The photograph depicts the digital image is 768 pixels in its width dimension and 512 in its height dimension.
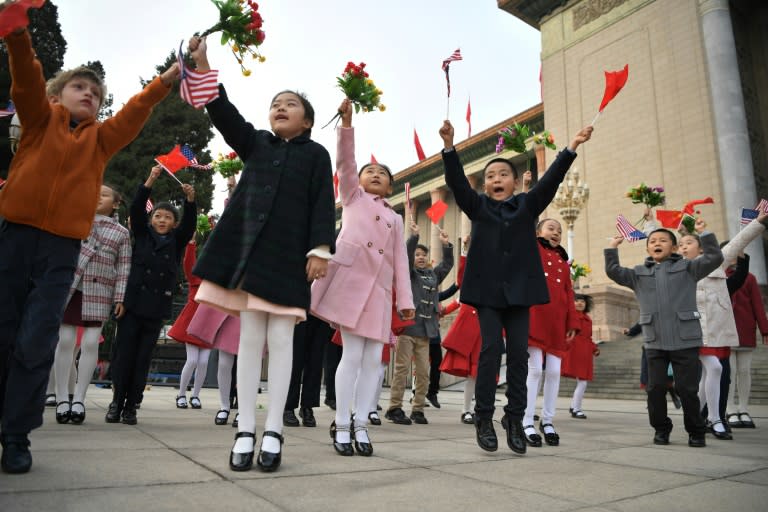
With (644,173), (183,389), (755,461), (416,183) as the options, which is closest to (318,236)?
(755,461)

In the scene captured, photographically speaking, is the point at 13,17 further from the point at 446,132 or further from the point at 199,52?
the point at 446,132

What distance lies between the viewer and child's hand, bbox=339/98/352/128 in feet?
9.76

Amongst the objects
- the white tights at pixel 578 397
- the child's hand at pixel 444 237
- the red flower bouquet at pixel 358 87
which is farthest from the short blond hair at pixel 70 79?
the white tights at pixel 578 397

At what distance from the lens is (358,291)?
3.14 meters

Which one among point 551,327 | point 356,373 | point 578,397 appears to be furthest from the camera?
point 578,397

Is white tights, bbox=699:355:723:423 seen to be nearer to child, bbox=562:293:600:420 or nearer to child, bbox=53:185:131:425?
child, bbox=562:293:600:420

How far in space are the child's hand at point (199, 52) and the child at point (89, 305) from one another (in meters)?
2.03

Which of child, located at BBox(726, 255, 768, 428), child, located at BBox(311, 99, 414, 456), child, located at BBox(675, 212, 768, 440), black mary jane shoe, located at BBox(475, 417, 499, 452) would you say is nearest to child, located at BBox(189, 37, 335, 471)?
child, located at BBox(311, 99, 414, 456)

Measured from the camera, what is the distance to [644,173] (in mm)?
22203

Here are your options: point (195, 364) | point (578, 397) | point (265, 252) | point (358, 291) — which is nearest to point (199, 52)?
point (265, 252)

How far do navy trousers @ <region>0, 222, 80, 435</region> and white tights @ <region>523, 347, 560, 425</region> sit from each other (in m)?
3.01

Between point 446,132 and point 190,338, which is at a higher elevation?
point 446,132

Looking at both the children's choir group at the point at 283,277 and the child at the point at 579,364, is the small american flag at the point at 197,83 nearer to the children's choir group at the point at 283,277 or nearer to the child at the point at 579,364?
the children's choir group at the point at 283,277

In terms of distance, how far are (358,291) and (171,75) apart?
150 centimetres
